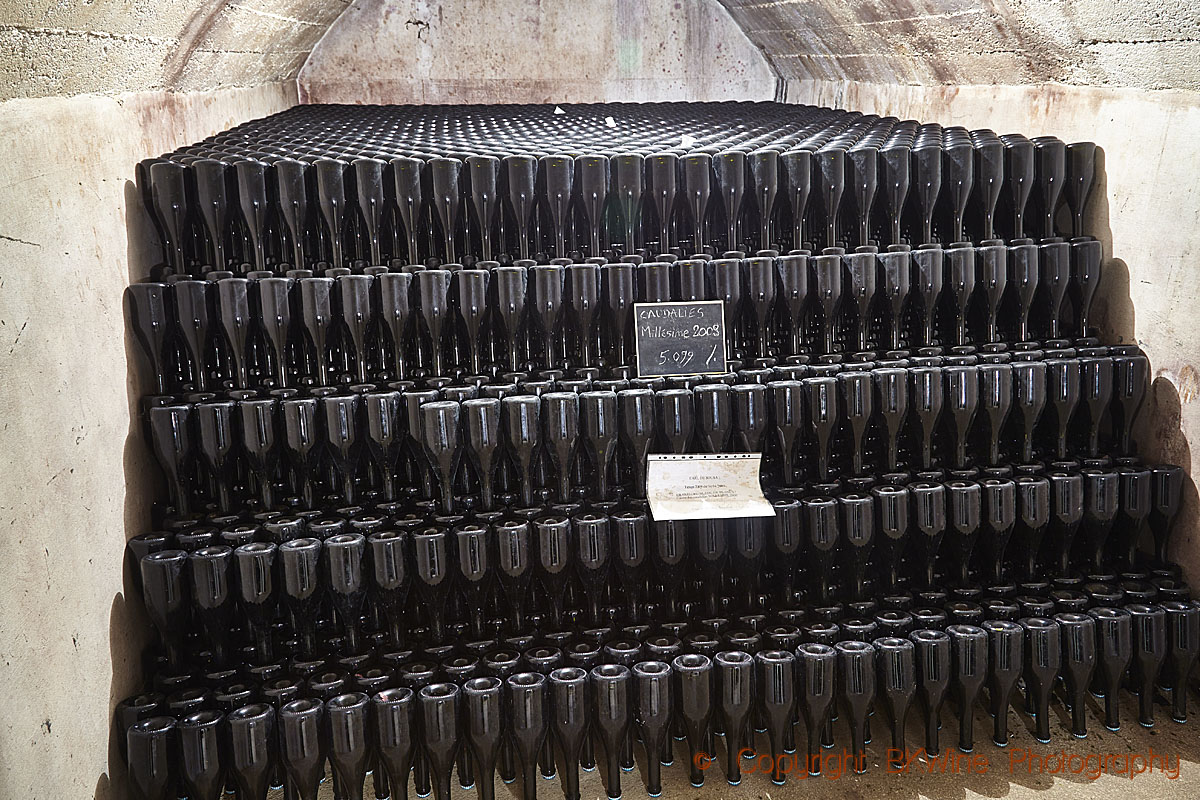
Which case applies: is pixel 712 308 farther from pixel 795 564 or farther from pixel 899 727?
pixel 899 727

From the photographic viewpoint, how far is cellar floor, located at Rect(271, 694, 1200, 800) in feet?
4.79

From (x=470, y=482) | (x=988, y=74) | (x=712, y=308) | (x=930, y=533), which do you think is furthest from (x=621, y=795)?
(x=988, y=74)

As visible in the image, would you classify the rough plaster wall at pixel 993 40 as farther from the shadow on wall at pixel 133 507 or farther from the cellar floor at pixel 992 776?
the shadow on wall at pixel 133 507

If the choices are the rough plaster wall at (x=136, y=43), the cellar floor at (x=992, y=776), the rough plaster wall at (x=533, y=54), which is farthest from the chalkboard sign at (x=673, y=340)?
the rough plaster wall at (x=533, y=54)

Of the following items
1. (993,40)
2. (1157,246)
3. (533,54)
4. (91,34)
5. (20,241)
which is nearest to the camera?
(20,241)

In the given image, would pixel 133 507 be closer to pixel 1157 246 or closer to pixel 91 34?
pixel 91 34

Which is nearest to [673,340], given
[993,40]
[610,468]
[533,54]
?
[610,468]

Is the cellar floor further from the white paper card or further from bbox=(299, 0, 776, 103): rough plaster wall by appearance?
bbox=(299, 0, 776, 103): rough plaster wall

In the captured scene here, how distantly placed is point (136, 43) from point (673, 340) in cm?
124

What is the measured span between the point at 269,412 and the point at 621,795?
34.0 inches

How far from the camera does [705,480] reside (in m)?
1.56

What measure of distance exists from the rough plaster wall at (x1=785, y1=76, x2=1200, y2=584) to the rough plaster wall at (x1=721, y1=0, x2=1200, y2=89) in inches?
2.6

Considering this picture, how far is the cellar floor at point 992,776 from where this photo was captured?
1460 millimetres

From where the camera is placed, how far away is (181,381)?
1605 mm
